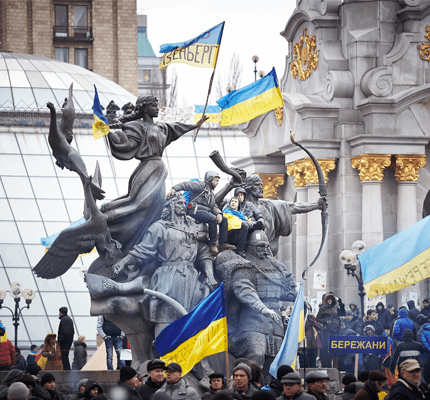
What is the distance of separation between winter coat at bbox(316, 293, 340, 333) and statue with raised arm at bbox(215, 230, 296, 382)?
5736 millimetres

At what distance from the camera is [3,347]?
70.2 feet

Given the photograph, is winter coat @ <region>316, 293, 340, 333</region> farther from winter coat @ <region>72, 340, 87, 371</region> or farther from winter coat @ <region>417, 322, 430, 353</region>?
winter coat @ <region>72, 340, 87, 371</region>

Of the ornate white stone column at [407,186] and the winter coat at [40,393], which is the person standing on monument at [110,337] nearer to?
the winter coat at [40,393]

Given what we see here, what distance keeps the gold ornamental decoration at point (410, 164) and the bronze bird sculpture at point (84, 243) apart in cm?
1726

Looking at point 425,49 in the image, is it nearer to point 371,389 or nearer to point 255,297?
point 255,297

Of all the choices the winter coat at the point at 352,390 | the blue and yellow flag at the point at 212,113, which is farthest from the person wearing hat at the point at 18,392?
the blue and yellow flag at the point at 212,113

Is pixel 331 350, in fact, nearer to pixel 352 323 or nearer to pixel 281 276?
pixel 281 276

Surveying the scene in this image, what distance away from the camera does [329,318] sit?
27.0m

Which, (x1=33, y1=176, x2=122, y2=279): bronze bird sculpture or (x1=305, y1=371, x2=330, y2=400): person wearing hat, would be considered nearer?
(x1=305, y1=371, x2=330, y2=400): person wearing hat

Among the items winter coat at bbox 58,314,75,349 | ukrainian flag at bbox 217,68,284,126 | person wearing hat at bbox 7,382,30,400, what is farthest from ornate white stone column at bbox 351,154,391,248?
person wearing hat at bbox 7,382,30,400

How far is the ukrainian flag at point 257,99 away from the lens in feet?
78.6

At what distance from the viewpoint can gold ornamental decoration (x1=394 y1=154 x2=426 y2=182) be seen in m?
36.1

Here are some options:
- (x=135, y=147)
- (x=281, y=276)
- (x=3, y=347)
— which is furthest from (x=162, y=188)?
(x=3, y=347)

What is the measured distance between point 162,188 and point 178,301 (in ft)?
6.32
